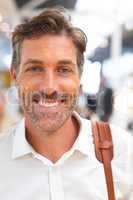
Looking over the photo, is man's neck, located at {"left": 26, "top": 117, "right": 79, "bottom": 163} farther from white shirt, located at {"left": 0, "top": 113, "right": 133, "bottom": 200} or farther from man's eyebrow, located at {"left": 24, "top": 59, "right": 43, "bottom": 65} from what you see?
man's eyebrow, located at {"left": 24, "top": 59, "right": 43, "bottom": 65}

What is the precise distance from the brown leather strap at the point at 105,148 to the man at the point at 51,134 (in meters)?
0.03

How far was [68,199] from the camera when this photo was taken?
1.14 m

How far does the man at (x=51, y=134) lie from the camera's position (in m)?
1.11

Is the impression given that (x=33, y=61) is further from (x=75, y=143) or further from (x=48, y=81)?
(x=75, y=143)

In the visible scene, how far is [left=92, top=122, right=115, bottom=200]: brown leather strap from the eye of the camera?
1115 mm

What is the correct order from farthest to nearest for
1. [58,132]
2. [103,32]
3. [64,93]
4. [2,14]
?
[103,32] < [2,14] < [58,132] < [64,93]

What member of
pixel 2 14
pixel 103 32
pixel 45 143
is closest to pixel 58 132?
pixel 45 143

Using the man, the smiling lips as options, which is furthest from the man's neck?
the smiling lips

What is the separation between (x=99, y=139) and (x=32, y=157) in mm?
184

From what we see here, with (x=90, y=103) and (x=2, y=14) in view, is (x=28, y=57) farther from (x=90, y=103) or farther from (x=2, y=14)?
(x=2, y=14)

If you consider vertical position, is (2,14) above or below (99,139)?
above

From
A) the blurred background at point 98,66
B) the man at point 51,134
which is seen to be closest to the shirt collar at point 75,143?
the man at point 51,134

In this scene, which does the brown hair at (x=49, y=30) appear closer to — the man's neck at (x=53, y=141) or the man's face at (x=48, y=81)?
the man's face at (x=48, y=81)

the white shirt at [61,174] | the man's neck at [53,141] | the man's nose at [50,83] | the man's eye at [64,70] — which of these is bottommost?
the white shirt at [61,174]
